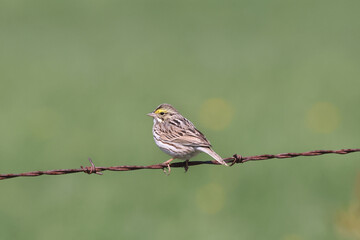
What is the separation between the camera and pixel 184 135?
27.8 ft

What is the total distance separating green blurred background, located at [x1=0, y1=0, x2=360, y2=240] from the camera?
10.6 m

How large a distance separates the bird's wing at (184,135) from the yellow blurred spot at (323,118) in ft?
18.2

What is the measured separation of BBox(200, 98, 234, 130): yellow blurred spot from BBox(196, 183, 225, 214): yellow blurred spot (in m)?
2.59

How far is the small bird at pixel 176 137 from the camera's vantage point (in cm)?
815

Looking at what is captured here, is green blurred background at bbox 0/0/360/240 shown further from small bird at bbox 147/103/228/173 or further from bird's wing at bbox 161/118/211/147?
bird's wing at bbox 161/118/211/147

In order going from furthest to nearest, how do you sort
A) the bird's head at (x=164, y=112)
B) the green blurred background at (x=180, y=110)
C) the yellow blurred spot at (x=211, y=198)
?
the yellow blurred spot at (x=211, y=198) → the green blurred background at (x=180, y=110) → the bird's head at (x=164, y=112)

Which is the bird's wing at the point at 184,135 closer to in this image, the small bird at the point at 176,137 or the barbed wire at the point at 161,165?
the small bird at the point at 176,137

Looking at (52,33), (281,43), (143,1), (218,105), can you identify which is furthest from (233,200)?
(143,1)

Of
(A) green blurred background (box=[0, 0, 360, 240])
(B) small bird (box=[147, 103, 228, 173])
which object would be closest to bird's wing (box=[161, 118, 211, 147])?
(B) small bird (box=[147, 103, 228, 173])

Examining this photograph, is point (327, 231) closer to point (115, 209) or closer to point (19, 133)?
point (115, 209)

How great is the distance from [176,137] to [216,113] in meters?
6.09

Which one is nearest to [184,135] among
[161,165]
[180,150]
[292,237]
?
[180,150]

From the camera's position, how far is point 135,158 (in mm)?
12383

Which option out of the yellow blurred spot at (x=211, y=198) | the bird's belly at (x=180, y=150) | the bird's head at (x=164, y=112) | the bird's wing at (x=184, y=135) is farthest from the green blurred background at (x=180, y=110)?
the bird's belly at (x=180, y=150)
